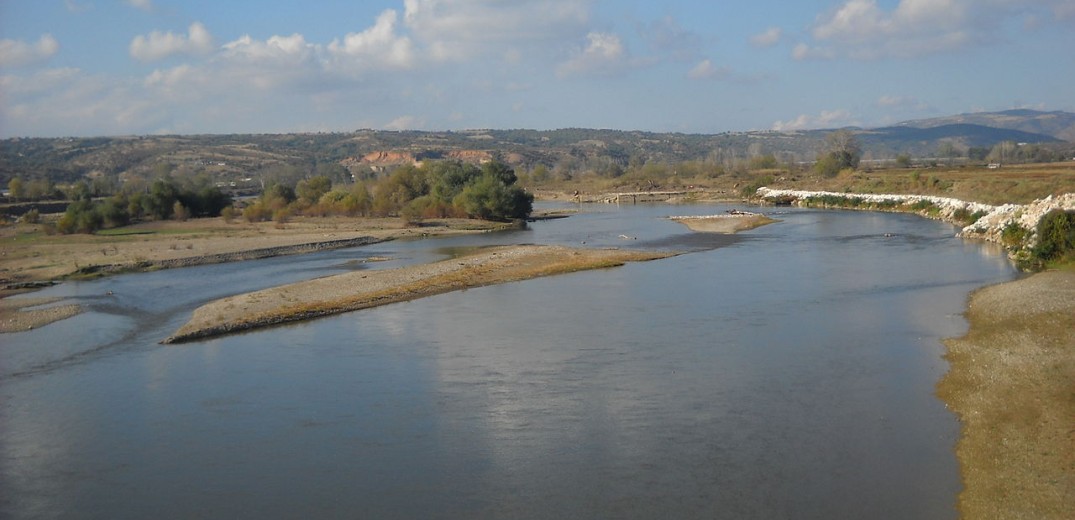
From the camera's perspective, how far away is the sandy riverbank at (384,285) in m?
23.7

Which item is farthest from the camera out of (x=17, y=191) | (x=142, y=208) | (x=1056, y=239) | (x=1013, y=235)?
(x=17, y=191)

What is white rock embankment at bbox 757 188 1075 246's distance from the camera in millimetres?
32219

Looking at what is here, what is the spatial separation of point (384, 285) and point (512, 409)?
15.4 metres

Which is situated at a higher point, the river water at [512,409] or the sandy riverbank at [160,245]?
the sandy riverbank at [160,245]

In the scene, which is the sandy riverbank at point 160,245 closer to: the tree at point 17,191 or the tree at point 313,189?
the tree at point 313,189

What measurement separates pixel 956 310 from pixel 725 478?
13054 mm

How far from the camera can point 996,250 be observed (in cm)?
3434

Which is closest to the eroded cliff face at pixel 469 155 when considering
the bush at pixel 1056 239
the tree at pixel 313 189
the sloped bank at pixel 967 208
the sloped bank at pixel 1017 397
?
the tree at pixel 313 189

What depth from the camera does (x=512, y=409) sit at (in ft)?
48.1

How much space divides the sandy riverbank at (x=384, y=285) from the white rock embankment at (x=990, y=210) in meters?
14.0

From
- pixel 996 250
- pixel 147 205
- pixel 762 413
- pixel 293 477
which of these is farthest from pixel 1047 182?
pixel 147 205

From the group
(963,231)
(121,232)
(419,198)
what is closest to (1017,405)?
(963,231)

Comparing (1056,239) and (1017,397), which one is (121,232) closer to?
(1056,239)

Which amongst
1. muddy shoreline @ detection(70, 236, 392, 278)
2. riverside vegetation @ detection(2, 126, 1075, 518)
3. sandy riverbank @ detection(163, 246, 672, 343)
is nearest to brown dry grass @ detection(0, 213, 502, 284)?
riverside vegetation @ detection(2, 126, 1075, 518)
